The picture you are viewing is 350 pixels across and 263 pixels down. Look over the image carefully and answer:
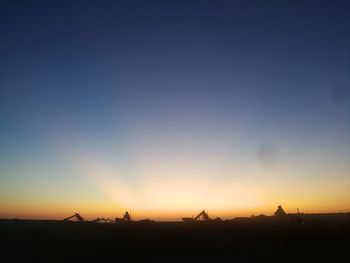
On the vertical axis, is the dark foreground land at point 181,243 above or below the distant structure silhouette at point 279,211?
below

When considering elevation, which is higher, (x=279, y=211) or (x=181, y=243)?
(x=279, y=211)

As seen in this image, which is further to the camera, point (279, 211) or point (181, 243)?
point (279, 211)

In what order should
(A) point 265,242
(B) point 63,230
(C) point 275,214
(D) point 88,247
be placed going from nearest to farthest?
(D) point 88,247 → (A) point 265,242 → (B) point 63,230 → (C) point 275,214

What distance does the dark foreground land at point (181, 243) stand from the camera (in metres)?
28.0

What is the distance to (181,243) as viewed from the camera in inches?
1283

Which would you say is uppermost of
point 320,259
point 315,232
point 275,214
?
point 275,214

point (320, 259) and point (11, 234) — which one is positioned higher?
point (11, 234)

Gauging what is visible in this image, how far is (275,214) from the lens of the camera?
165ft

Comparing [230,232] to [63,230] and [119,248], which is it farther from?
[63,230]

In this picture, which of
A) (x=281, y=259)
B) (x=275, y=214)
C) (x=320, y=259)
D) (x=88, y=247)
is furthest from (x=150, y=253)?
(x=275, y=214)

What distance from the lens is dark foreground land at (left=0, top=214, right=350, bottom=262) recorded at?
28.0 meters

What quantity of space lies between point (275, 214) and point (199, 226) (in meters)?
15.7

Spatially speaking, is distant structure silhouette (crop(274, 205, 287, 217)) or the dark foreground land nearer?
the dark foreground land

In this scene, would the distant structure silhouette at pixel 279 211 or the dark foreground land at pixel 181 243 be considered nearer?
the dark foreground land at pixel 181 243
